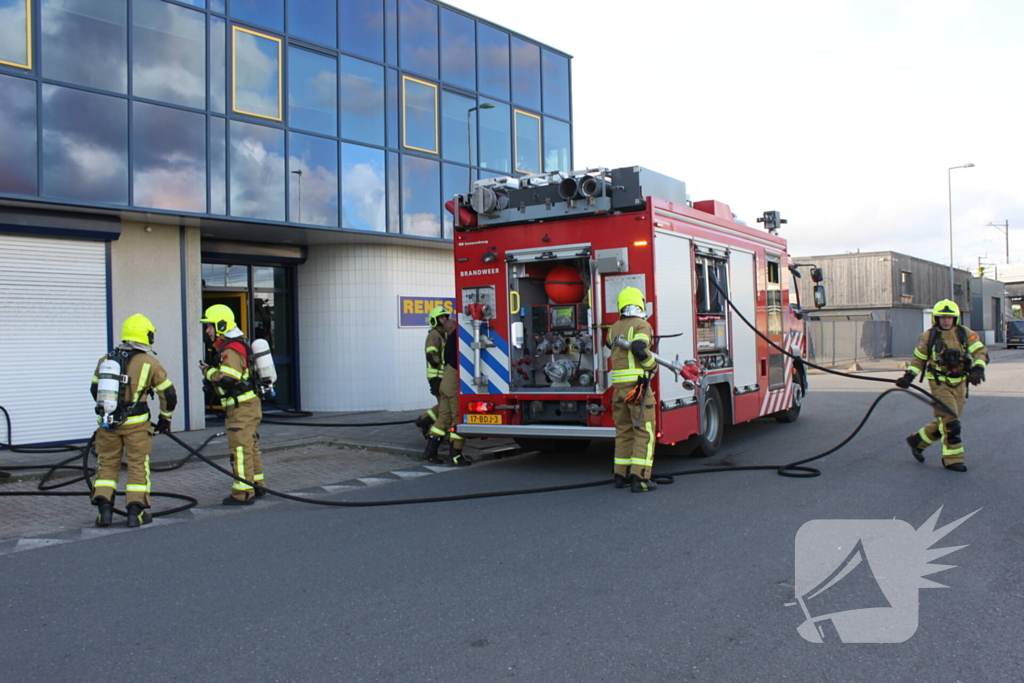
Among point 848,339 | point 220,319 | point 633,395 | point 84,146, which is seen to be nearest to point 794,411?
point 633,395

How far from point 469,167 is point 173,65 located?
20.1 ft

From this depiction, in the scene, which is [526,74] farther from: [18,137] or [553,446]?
[18,137]

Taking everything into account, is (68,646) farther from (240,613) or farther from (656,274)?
(656,274)

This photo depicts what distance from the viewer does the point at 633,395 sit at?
764 centimetres

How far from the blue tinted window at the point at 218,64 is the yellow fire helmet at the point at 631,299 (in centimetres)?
779

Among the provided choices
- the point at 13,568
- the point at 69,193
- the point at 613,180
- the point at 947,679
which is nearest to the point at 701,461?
the point at 613,180

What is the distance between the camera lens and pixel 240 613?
4.55m

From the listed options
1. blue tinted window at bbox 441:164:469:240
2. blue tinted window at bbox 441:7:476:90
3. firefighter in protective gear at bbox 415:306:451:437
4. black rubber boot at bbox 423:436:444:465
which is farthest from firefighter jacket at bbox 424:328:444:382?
blue tinted window at bbox 441:7:476:90

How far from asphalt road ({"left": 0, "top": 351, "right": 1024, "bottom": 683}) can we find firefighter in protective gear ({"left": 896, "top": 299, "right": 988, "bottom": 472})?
53 cm

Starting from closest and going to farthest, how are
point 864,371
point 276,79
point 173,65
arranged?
point 173,65 < point 276,79 < point 864,371

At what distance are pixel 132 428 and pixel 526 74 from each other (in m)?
13.4

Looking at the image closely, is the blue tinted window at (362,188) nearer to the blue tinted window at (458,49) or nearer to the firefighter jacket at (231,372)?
the blue tinted window at (458,49)

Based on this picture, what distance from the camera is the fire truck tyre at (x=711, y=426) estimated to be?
9516 millimetres

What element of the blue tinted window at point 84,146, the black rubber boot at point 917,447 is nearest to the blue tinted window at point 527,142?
the blue tinted window at point 84,146
